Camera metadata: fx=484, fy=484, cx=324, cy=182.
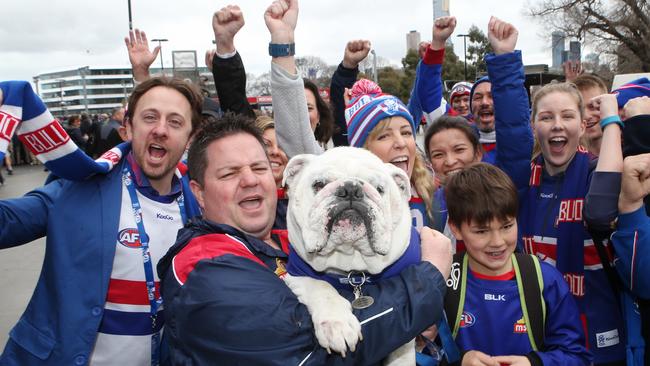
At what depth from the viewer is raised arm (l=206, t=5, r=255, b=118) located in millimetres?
3424

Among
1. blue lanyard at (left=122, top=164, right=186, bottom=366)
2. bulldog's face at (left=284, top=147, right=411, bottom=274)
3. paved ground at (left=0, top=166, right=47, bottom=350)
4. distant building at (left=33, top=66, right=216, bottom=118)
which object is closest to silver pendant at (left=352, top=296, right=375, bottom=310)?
bulldog's face at (left=284, top=147, right=411, bottom=274)

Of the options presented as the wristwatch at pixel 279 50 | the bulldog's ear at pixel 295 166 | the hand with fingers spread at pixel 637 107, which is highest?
the wristwatch at pixel 279 50

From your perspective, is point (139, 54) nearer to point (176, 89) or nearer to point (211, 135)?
point (176, 89)

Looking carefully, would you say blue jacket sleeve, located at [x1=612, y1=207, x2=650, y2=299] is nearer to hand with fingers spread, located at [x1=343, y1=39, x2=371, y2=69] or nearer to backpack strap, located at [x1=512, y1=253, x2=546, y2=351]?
backpack strap, located at [x1=512, y1=253, x2=546, y2=351]

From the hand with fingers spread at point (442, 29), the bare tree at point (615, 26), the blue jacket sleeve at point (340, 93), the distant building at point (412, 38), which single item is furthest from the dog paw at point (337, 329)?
the distant building at point (412, 38)

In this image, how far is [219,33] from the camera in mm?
3461

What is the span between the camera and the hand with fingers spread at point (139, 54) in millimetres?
3613

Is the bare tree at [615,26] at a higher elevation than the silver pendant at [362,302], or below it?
higher

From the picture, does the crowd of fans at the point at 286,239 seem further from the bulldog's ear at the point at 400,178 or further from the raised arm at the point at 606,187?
the bulldog's ear at the point at 400,178

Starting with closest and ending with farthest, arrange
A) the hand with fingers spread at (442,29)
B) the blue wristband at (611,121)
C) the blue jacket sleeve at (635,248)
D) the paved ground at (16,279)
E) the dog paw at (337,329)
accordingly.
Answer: the dog paw at (337,329)
the blue jacket sleeve at (635,248)
the blue wristband at (611,121)
the hand with fingers spread at (442,29)
the paved ground at (16,279)

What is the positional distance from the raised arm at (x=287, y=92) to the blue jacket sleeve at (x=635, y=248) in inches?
70.6

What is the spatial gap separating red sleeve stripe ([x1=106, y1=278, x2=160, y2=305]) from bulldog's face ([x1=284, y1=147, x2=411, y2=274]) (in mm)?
1100

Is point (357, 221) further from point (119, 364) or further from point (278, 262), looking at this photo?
point (119, 364)

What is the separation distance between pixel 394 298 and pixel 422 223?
47.8 inches
